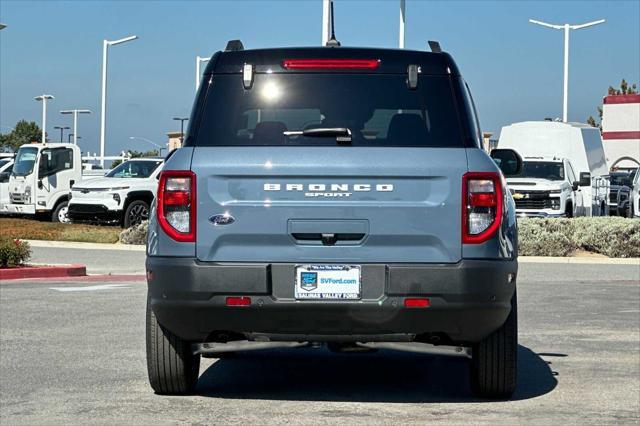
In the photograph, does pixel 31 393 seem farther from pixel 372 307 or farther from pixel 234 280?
pixel 372 307

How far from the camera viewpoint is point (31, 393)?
8.65m

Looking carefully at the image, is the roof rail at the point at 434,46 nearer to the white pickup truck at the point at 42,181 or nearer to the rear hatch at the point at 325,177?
the rear hatch at the point at 325,177

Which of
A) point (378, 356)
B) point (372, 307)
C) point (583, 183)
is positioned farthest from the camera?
point (583, 183)

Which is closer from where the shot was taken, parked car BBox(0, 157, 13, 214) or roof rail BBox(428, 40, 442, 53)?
roof rail BBox(428, 40, 442, 53)

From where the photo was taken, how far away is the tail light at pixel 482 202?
290 inches

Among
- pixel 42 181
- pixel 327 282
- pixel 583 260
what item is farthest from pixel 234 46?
pixel 42 181

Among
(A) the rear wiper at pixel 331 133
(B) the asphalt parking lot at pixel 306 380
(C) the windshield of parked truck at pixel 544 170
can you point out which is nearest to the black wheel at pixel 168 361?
(B) the asphalt parking lot at pixel 306 380

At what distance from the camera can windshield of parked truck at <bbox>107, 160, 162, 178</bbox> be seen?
3139cm

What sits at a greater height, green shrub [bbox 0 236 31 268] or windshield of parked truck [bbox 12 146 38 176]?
windshield of parked truck [bbox 12 146 38 176]

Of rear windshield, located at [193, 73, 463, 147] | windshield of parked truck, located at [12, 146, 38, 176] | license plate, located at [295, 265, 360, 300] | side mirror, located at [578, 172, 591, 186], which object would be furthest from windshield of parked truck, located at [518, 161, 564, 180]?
license plate, located at [295, 265, 360, 300]

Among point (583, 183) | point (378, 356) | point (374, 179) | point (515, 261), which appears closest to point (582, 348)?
Answer: point (378, 356)

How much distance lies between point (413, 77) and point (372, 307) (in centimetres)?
144

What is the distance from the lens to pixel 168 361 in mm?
8078

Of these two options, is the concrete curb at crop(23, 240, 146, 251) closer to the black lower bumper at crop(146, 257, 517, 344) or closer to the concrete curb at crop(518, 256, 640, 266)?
the concrete curb at crop(518, 256, 640, 266)
